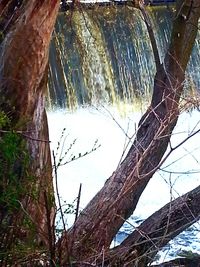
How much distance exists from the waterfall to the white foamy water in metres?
0.30

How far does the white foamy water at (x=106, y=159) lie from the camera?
7.21m

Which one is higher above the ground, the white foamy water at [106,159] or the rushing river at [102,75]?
the rushing river at [102,75]

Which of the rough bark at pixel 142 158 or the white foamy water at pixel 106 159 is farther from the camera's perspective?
the white foamy water at pixel 106 159

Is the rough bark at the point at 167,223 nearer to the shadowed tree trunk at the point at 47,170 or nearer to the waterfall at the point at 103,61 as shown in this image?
the shadowed tree trunk at the point at 47,170

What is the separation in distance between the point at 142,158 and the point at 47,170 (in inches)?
31.8

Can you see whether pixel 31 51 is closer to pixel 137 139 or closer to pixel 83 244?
pixel 83 244

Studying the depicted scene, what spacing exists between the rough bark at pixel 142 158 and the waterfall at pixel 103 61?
504 cm

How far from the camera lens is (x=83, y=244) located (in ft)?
11.0

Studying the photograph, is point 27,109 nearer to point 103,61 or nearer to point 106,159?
point 106,159

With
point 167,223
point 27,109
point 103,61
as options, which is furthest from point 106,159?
point 27,109

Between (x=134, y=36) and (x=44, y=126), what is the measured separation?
24.3 feet

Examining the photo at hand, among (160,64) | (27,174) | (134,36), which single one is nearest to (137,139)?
(160,64)

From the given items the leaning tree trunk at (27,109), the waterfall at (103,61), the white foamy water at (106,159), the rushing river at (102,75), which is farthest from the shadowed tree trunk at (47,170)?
the waterfall at (103,61)

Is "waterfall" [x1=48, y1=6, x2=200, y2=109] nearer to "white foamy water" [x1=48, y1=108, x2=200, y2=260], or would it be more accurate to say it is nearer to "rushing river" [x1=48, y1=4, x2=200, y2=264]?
"rushing river" [x1=48, y1=4, x2=200, y2=264]
